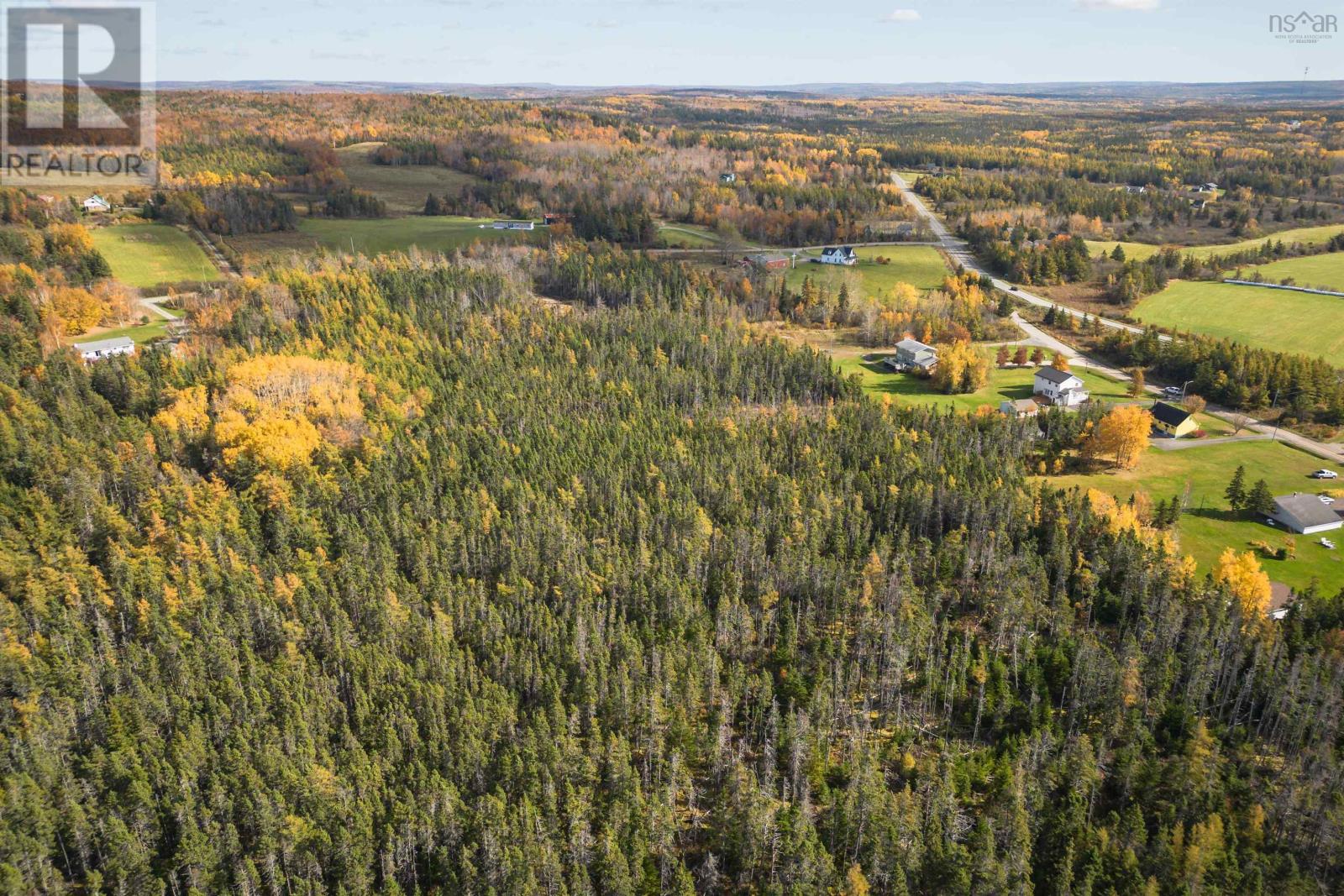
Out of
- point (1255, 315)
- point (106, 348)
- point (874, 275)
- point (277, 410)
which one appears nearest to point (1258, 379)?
point (1255, 315)

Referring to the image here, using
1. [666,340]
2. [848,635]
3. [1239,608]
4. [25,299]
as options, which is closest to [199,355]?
[25,299]

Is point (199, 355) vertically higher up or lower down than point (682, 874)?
higher up

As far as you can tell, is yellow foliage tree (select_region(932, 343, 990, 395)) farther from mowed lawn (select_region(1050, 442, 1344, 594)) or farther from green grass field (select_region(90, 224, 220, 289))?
green grass field (select_region(90, 224, 220, 289))

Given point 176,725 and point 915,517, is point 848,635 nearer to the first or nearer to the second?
point 915,517

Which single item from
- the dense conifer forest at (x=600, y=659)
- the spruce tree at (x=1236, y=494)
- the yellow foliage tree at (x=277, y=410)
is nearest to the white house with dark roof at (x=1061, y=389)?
the dense conifer forest at (x=600, y=659)

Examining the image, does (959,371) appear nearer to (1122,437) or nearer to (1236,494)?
(1122,437)

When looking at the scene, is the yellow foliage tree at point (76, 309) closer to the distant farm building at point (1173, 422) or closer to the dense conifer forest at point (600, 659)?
the dense conifer forest at point (600, 659)
